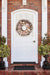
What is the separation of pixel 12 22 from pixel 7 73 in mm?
2101

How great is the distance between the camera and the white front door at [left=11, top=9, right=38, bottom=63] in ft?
17.1

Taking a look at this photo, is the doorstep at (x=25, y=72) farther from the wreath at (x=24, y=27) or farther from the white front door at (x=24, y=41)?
the wreath at (x=24, y=27)

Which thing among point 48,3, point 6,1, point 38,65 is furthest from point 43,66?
point 6,1

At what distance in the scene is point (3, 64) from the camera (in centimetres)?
457

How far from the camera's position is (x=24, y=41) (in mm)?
5238

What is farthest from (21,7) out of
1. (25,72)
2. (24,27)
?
(25,72)

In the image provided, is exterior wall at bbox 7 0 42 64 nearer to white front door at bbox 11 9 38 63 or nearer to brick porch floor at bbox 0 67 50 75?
white front door at bbox 11 9 38 63

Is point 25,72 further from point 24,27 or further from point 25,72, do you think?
point 24,27

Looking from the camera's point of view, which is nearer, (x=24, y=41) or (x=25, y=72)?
(x=25, y=72)

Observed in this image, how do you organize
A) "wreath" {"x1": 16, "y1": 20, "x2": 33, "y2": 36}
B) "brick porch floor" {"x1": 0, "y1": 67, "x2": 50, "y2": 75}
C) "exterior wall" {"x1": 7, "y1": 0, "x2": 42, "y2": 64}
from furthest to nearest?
"wreath" {"x1": 16, "y1": 20, "x2": 33, "y2": 36} → "exterior wall" {"x1": 7, "y1": 0, "x2": 42, "y2": 64} → "brick porch floor" {"x1": 0, "y1": 67, "x2": 50, "y2": 75}

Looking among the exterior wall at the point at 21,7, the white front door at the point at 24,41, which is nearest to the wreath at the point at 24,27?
the white front door at the point at 24,41

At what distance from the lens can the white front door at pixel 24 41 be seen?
5.21 m

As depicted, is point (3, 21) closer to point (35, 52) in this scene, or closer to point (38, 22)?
point (38, 22)

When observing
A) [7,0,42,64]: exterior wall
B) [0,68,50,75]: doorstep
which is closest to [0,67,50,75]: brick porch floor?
[0,68,50,75]: doorstep
